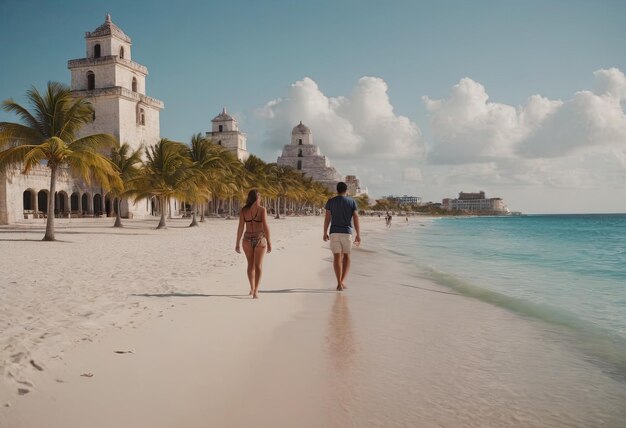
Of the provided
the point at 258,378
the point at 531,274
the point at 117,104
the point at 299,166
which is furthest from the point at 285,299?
the point at 299,166

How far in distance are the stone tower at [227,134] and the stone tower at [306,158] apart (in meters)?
32.6

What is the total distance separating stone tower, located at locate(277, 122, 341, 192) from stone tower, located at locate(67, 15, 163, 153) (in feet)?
191

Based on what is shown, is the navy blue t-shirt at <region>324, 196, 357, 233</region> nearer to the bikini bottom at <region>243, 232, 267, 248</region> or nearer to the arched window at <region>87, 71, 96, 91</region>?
the bikini bottom at <region>243, 232, 267, 248</region>

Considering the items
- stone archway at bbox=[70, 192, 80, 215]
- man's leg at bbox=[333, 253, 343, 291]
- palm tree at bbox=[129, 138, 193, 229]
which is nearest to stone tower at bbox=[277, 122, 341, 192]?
stone archway at bbox=[70, 192, 80, 215]

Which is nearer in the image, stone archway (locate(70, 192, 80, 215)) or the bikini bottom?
the bikini bottom

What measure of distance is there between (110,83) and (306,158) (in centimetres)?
6329

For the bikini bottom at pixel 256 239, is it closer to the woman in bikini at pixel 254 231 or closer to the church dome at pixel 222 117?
the woman in bikini at pixel 254 231

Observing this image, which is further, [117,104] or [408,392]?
[117,104]

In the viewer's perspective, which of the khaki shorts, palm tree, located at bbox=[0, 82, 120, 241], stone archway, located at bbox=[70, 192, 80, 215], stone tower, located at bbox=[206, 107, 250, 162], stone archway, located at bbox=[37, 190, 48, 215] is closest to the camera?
the khaki shorts

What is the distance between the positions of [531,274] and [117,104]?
37504 millimetres

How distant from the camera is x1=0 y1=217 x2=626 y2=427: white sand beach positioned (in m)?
2.79

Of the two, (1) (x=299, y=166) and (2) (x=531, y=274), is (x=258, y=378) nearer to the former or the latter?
(2) (x=531, y=274)

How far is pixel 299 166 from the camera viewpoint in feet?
327

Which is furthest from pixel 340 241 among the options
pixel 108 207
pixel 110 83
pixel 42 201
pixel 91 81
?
pixel 91 81
